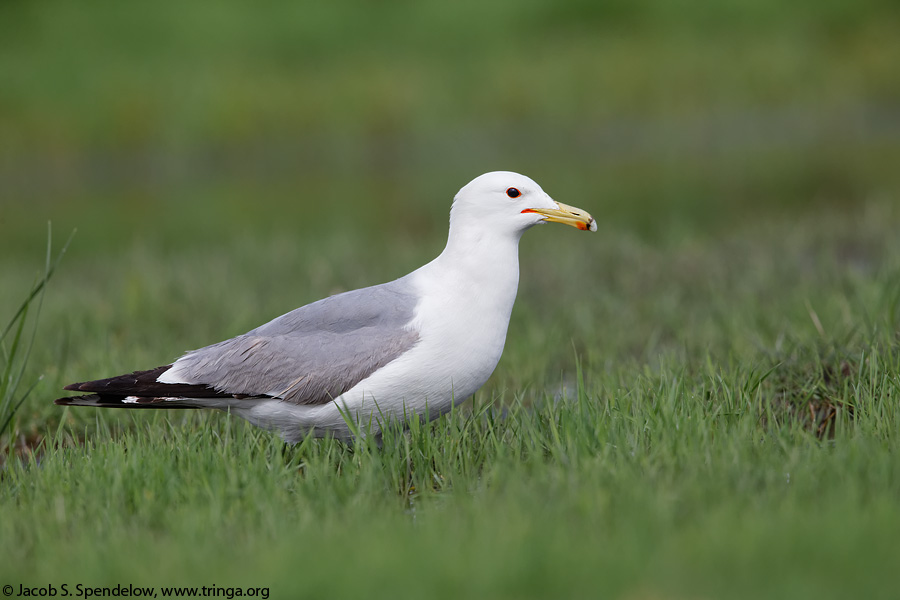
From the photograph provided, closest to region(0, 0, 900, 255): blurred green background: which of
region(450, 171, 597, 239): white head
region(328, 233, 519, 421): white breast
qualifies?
region(450, 171, 597, 239): white head

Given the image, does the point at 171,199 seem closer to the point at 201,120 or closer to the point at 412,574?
the point at 201,120

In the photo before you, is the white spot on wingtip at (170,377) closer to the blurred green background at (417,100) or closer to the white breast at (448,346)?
the white breast at (448,346)

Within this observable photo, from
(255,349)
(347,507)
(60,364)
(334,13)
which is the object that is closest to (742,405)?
(347,507)

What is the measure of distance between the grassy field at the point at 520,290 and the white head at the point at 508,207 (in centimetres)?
76

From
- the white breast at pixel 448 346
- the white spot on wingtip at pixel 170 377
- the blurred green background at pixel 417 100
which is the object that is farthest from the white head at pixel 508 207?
the blurred green background at pixel 417 100

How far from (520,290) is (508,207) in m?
4.01

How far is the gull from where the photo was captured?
4.03 metres

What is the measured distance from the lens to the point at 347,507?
3.24 metres

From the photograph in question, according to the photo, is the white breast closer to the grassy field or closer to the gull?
the gull

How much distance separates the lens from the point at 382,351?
4.07 metres

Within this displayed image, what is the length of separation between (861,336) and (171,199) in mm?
14349

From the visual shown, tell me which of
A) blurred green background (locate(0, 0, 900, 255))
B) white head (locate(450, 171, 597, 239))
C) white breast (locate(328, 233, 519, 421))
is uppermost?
blurred green background (locate(0, 0, 900, 255))

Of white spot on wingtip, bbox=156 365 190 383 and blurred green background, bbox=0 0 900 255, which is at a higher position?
blurred green background, bbox=0 0 900 255

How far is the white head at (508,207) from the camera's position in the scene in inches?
167
